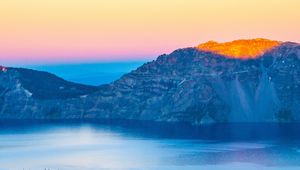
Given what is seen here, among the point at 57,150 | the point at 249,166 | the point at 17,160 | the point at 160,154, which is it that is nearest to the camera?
the point at 249,166

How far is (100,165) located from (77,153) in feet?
94.3

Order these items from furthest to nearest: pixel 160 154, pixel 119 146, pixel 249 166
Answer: pixel 119 146, pixel 160 154, pixel 249 166

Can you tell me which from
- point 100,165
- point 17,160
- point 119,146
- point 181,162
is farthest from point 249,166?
point 119,146

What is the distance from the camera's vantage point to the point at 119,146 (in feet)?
656

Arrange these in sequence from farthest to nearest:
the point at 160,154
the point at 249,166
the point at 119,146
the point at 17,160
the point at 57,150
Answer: the point at 119,146 < the point at 57,150 < the point at 160,154 < the point at 17,160 < the point at 249,166

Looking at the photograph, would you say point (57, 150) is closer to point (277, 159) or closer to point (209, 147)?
point (209, 147)

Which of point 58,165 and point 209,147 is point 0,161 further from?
point 209,147

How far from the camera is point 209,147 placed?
192m

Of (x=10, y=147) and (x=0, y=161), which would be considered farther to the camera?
(x=10, y=147)

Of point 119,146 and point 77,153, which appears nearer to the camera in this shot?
point 77,153

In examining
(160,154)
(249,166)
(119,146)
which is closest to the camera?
(249,166)

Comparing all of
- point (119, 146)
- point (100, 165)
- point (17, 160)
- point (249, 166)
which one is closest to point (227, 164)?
point (249, 166)

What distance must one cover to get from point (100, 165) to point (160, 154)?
27.1 meters

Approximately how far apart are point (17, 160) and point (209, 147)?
5560cm
